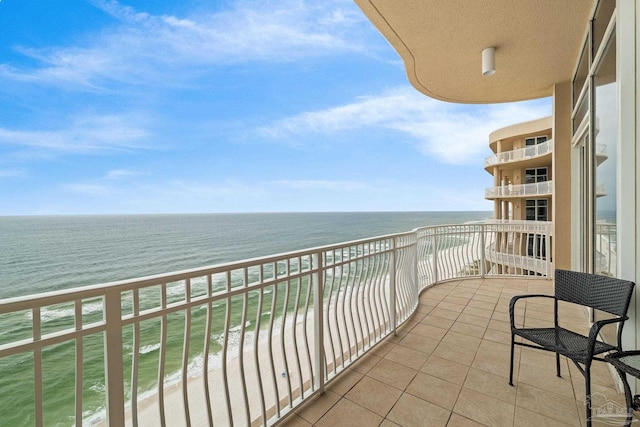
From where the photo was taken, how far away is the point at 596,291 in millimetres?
1919

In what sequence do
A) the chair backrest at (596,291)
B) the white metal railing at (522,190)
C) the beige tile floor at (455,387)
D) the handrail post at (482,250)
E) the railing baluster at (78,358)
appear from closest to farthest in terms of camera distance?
the railing baluster at (78,358), the chair backrest at (596,291), the beige tile floor at (455,387), the handrail post at (482,250), the white metal railing at (522,190)

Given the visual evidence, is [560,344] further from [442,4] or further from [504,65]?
[504,65]

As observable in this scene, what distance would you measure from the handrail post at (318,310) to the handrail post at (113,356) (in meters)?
1.22

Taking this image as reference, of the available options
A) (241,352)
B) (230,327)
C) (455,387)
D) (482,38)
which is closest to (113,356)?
(241,352)

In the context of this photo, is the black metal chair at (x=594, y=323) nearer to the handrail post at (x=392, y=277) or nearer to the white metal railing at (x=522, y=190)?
the handrail post at (x=392, y=277)

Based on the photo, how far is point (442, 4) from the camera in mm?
2523

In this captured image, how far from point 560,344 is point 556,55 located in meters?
3.65

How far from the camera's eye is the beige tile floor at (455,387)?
5.85 ft

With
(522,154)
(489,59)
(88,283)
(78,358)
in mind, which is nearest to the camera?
(78,358)

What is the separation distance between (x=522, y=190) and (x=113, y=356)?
662 inches

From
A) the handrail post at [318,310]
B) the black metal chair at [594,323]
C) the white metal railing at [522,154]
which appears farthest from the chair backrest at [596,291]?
the white metal railing at [522,154]

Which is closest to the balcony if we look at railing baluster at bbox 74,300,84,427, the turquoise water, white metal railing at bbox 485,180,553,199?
railing baluster at bbox 74,300,84,427

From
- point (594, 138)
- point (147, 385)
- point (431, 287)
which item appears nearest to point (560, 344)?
point (594, 138)

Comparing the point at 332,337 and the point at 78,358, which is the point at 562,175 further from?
the point at 78,358
